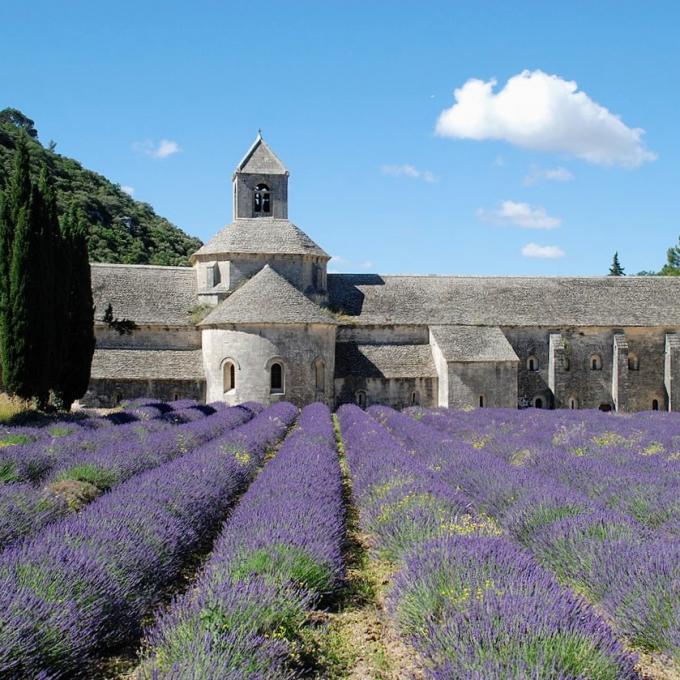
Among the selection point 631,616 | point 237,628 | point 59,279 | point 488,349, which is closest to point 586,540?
point 631,616

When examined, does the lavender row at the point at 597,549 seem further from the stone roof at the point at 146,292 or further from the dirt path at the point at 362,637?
the stone roof at the point at 146,292

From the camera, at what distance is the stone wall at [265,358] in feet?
96.7

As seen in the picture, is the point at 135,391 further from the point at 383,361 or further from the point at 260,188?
the point at 260,188

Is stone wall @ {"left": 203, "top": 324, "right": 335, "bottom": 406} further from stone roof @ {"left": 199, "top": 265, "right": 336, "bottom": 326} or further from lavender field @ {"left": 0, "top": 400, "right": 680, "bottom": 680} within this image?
lavender field @ {"left": 0, "top": 400, "right": 680, "bottom": 680}

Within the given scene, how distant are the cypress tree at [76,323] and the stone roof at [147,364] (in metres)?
4.32

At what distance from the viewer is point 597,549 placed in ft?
22.3

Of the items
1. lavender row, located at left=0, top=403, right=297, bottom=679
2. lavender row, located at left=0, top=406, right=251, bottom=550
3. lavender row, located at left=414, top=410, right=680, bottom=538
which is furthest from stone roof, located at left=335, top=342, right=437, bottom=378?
lavender row, located at left=0, top=403, right=297, bottom=679

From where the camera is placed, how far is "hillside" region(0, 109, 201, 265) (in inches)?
2286

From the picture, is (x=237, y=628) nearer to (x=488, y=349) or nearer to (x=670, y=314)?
(x=488, y=349)

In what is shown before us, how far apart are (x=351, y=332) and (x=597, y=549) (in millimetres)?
26973

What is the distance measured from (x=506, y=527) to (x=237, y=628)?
15.1 ft

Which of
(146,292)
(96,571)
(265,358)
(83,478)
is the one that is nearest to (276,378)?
(265,358)

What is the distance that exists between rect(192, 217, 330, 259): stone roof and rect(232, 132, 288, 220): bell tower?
0.45 metres

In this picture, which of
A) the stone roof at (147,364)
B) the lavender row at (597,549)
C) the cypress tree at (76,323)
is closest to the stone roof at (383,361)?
the stone roof at (147,364)
